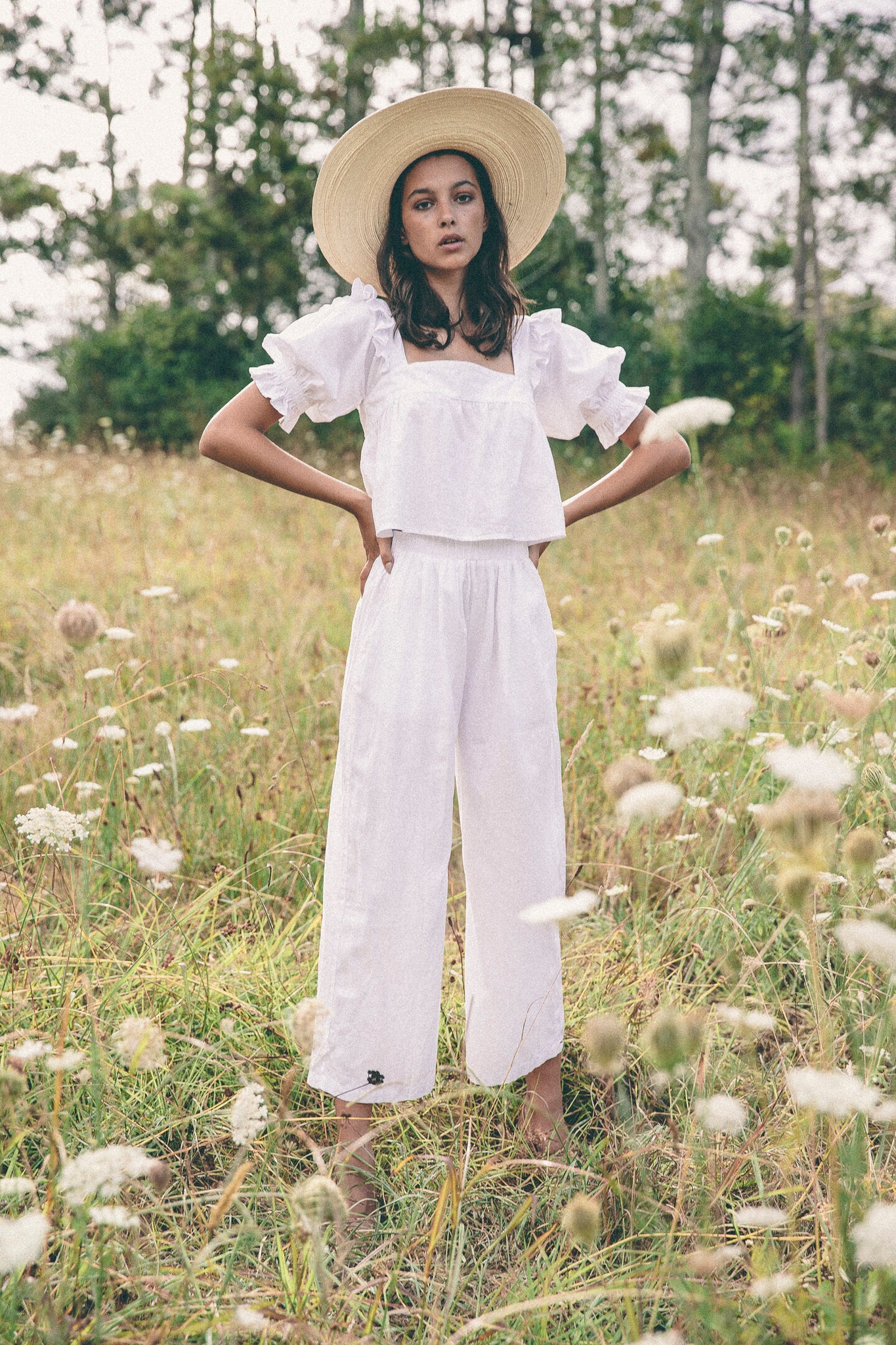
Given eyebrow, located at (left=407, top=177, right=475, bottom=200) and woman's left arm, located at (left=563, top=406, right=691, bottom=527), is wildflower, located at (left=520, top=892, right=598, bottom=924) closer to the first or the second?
woman's left arm, located at (left=563, top=406, right=691, bottom=527)

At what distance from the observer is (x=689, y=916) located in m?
2.17

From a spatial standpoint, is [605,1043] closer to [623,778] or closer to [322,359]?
[623,778]

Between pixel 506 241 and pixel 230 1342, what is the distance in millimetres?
1879

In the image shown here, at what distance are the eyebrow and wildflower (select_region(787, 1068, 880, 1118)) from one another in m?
1.60

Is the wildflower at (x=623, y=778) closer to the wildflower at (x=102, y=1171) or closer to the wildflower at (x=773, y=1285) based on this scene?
the wildflower at (x=773, y=1285)

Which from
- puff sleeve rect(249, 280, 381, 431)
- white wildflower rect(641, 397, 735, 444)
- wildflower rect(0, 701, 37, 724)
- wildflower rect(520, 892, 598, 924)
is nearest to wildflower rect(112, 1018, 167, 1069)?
wildflower rect(520, 892, 598, 924)

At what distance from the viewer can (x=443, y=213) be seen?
1.80 metres

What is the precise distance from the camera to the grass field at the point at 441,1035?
1.15 metres

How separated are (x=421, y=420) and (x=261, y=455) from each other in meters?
0.28

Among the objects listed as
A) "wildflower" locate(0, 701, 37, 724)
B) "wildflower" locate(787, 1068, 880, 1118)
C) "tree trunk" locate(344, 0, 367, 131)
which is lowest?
"wildflower" locate(787, 1068, 880, 1118)

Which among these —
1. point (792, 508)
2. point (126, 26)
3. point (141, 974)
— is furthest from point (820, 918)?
point (126, 26)

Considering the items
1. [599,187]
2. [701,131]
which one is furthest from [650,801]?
Answer: [599,187]

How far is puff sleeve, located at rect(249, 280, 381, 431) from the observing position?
1666 millimetres

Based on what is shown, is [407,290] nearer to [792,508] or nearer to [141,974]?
[141,974]
